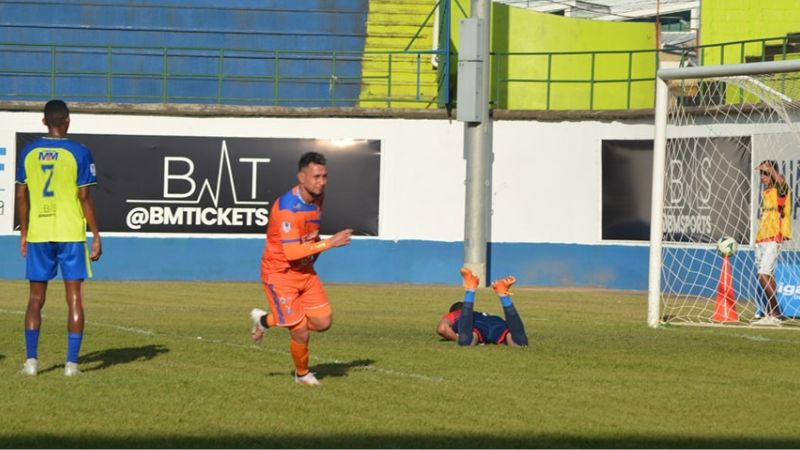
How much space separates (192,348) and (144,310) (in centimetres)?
558

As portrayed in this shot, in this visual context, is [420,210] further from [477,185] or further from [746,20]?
[746,20]

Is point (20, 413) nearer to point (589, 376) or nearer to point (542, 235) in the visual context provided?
point (589, 376)

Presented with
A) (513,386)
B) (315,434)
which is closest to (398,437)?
(315,434)

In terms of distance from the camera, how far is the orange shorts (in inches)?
399

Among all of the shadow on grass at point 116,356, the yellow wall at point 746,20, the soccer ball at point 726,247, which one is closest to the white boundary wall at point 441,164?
the yellow wall at point 746,20

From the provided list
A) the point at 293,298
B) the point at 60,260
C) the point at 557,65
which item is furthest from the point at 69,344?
the point at 557,65

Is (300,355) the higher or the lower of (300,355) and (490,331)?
the higher

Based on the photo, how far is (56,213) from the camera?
10578mm

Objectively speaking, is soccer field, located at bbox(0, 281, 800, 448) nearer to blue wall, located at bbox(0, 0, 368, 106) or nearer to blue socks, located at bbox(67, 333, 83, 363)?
blue socks, located at bbox(67, 333, 83, 363)

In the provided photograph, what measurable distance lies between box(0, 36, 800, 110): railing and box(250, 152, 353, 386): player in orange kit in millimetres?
17337

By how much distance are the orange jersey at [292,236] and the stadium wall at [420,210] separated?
15.9 m

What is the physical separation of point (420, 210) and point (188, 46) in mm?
8294

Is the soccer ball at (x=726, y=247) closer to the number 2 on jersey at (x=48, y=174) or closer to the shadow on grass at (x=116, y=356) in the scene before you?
the shadow on grass at (x=116, y=356)

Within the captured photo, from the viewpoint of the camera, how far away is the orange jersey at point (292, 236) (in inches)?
394
